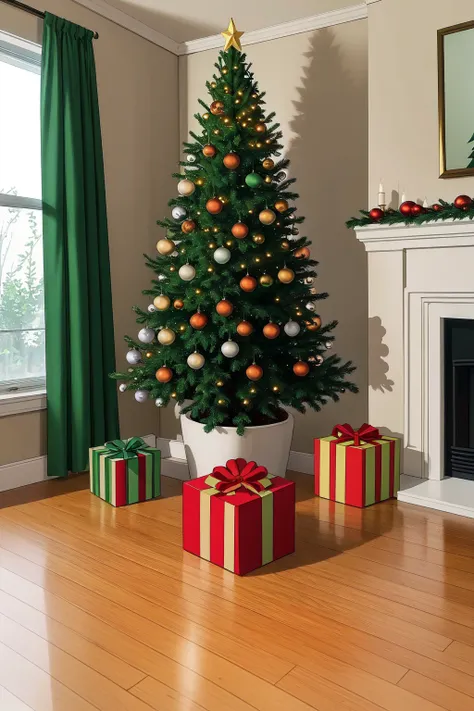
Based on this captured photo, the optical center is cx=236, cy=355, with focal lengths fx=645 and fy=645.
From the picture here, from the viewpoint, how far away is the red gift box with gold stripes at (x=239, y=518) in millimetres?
2385

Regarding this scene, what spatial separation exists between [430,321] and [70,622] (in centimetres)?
225

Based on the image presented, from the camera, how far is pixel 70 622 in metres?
2.05

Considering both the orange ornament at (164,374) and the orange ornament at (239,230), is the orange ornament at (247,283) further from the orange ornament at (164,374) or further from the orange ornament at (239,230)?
the orange ornament at (164,374)

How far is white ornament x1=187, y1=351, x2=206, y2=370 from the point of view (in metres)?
3.09

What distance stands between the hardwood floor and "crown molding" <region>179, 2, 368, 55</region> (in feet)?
9.07

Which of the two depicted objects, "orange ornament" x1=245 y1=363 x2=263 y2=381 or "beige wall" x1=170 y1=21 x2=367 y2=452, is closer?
"orange ornament" x1=245 y1=363 x2=263 y2=381

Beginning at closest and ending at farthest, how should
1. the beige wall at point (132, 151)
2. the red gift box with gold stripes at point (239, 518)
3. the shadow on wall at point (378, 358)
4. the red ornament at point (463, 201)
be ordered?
1. the red gift box with gold stripes at point (239, 518)
2. the red ornament at point (463, 201)
3. the shadow on wall at point (378, 358)
4. the beige wall at point (132, 151)

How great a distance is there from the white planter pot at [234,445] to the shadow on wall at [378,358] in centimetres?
53

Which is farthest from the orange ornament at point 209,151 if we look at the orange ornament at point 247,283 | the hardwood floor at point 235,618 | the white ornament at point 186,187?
the hardwood floor at point 235,618

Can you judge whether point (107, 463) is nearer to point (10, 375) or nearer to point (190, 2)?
point (10, 375)

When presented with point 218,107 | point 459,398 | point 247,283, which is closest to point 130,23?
point 218,107

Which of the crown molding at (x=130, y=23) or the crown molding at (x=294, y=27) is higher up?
the crown molding at (x=130, y=23)

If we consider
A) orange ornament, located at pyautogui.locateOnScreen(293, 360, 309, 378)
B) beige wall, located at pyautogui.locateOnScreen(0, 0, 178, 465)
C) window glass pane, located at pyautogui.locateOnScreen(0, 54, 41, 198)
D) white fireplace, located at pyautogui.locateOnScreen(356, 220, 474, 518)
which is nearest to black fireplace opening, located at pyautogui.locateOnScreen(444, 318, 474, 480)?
white fireplace, located at pyautogui.locateOnScreen(356, 220, 474, 518)

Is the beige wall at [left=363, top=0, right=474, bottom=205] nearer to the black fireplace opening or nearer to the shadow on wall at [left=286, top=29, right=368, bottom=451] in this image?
the shadow on wall at [left=286, top=29, right=368, bottom=451]
